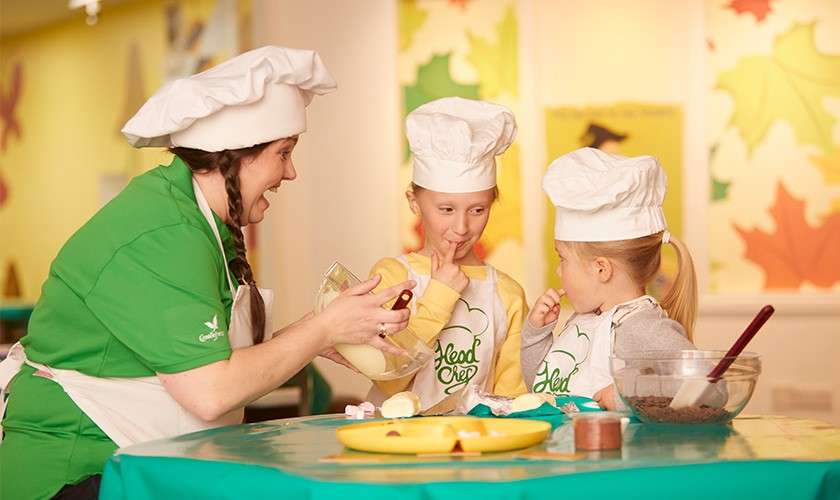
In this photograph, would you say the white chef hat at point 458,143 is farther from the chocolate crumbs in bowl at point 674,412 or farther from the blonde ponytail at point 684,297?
the chocolate crumbs in bowl at point 674,412

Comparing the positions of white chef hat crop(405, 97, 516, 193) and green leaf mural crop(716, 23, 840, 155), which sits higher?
green leaf mural crop(716, 23, 840, 155)

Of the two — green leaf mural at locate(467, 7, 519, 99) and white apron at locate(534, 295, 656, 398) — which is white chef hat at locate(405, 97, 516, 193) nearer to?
white apron at locate(534, 295, 656, 398)

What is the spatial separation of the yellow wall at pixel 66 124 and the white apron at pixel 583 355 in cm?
393

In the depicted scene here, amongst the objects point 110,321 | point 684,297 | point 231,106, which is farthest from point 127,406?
point 684,297

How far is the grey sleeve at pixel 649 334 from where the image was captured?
235 centimetres

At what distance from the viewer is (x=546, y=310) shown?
2.73 metres

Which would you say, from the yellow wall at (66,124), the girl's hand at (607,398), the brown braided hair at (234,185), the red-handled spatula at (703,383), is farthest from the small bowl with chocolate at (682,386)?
the yellow wall at (66,124)

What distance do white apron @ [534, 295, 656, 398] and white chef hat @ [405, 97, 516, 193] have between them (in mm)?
438

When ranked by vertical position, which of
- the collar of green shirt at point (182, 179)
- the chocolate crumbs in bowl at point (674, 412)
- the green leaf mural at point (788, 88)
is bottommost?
the chocolate crumbs in bowl at point (674, 412)

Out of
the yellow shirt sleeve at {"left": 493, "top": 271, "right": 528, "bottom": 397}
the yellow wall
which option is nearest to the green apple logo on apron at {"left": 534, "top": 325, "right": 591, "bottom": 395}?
the yellow shirt sleeve at {"left": 493, "top": 271, "right": 528, "bottom": 397}

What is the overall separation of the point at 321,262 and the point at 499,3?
149 centimetres

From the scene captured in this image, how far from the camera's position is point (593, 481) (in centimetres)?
156

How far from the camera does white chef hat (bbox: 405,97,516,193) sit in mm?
2902

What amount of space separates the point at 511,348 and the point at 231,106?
3.19 ft
